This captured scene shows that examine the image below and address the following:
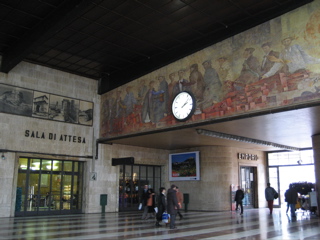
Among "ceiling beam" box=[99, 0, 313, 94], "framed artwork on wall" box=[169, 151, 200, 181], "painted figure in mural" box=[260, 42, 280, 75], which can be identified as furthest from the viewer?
"framed artwork on wall" box=[169, 151, 200, 181]

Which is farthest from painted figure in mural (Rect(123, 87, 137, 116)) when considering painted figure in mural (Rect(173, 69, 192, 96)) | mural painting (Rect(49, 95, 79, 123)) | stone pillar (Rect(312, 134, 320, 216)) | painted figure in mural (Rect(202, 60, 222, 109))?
stone pillar (Rect(312, 134, 320, 216))

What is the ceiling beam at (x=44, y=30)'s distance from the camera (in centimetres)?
1275

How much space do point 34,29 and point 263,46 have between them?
9826 millimetres

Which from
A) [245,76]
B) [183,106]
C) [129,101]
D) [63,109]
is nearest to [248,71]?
[245,76]

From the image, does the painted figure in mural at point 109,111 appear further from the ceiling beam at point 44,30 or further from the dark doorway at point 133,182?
the ceiling beam at point 44,30

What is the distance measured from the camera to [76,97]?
20.2m

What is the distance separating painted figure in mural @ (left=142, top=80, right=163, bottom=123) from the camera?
1753 cm

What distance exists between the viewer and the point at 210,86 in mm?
15031

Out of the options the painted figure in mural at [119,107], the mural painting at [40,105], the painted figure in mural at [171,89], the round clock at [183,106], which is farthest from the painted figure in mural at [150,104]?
the mural painting at [40,105]

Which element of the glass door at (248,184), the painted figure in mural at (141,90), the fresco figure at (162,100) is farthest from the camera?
the glass door at (248,184)

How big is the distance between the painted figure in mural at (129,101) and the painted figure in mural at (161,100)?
6.38ft

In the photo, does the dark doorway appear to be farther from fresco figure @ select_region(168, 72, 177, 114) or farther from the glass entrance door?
fresco figure @ select_region(168, 72, 177, 114)

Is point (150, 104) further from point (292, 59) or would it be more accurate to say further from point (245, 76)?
point (292, 59)

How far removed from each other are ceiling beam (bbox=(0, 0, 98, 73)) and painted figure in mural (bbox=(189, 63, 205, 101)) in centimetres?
547
